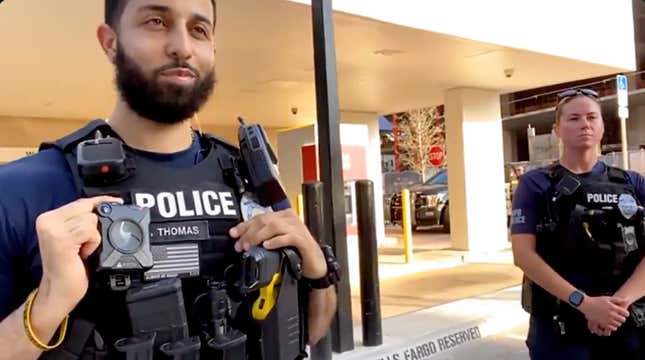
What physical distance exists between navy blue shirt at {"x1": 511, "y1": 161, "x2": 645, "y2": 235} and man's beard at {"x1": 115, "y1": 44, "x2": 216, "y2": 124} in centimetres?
186

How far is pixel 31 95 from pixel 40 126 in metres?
2.40

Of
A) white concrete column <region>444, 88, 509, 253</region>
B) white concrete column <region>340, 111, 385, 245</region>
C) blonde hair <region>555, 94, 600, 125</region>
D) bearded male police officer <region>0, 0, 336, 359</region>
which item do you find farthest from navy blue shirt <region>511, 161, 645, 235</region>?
white concrete column <region>340, 111, 385, 245</region>

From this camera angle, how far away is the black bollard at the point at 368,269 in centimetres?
466

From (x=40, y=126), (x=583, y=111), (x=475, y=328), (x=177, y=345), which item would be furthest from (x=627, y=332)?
(x=40, y=126)

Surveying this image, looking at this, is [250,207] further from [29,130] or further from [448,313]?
[29,130]

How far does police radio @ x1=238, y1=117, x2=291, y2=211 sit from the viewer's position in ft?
4.81

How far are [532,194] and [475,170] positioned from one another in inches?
295

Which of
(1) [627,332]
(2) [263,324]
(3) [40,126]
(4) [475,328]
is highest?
(3) [40,126]

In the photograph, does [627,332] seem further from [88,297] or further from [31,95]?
[31,95]

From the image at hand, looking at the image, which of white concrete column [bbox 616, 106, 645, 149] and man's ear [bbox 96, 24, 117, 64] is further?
white concrete column [bbox 616, 106, 645, 149]

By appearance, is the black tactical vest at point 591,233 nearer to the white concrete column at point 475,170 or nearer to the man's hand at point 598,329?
the man's hand at point 598,329

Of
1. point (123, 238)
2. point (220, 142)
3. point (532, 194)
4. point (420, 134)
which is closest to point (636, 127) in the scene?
point (420, 134)

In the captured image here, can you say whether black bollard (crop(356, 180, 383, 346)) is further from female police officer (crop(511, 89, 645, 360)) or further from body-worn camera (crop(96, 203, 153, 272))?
body-worn camera (crop(96, 203, 153, 272))

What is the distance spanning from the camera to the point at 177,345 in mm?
1186
